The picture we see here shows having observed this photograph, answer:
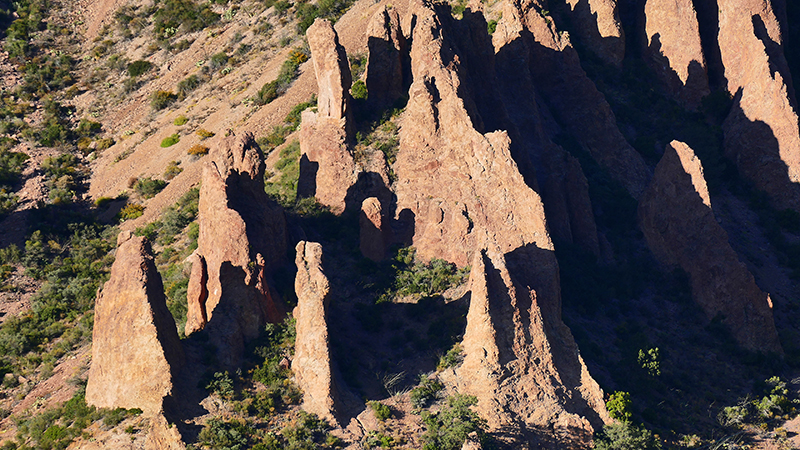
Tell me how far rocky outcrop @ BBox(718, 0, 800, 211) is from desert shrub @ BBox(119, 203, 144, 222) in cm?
4638

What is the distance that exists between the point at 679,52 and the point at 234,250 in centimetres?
4726

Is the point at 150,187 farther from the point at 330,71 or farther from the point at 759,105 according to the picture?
the point at 759,105

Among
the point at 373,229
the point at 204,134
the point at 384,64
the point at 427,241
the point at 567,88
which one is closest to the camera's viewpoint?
the point at 373,229

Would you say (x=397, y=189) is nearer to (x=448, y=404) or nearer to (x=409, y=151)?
(x=409, y=151)

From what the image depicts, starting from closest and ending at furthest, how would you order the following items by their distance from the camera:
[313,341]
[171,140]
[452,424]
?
1. [452,424]
2. [313,341]
3. [171,140]

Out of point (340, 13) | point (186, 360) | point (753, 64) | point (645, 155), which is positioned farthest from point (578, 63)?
point (186, 360)

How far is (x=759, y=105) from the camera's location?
7469 centimetres

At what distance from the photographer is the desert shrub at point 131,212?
73.2 meters

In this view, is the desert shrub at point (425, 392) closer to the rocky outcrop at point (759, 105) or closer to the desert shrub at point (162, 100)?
the rocky outcrop at point (759, 105)

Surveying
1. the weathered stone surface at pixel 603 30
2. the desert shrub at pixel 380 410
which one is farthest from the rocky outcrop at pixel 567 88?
the desert shrub at pixel 380 410

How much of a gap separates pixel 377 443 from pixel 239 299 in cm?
1070

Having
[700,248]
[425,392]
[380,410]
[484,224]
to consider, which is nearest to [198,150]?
[484,224]

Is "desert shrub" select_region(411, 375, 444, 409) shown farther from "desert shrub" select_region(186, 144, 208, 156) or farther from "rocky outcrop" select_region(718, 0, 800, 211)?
"rocky outcrop" select_region(718, 0, 800, 211)

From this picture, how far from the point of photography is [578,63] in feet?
241
